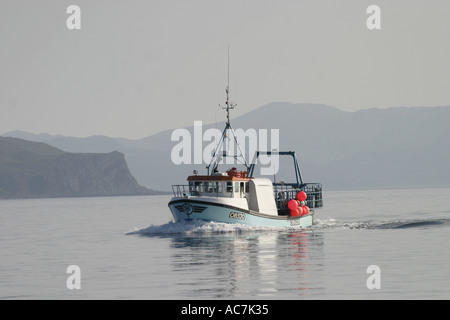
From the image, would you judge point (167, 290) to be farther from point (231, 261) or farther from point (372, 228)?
point (372, 228)

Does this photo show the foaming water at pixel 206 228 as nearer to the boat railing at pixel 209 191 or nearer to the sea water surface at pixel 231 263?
the sea water surface at pixel 231 263

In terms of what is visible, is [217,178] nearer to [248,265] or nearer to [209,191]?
[209,191]

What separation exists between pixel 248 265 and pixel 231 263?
4.33 ft

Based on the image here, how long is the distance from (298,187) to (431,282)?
50.1 m

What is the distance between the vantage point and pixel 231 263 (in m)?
41.8

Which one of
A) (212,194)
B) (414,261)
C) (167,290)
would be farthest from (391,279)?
(212,194)

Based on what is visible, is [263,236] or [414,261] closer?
[414,261]

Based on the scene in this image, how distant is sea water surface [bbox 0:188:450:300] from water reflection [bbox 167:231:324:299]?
5 cm

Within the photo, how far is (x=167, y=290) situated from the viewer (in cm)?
3231

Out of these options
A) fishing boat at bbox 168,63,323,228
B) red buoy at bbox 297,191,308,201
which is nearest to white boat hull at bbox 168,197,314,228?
fishing boat at bbox 168,63,323,228

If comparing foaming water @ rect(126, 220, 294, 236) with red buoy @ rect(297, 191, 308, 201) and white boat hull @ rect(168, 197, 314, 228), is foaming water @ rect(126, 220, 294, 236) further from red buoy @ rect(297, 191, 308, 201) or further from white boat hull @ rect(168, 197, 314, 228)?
red buoy @ rect(297, 191, 308, 201)

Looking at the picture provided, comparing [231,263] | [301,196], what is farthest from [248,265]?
[301,196]

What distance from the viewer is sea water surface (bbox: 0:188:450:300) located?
31844mm

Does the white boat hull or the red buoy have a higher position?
the red buoy
